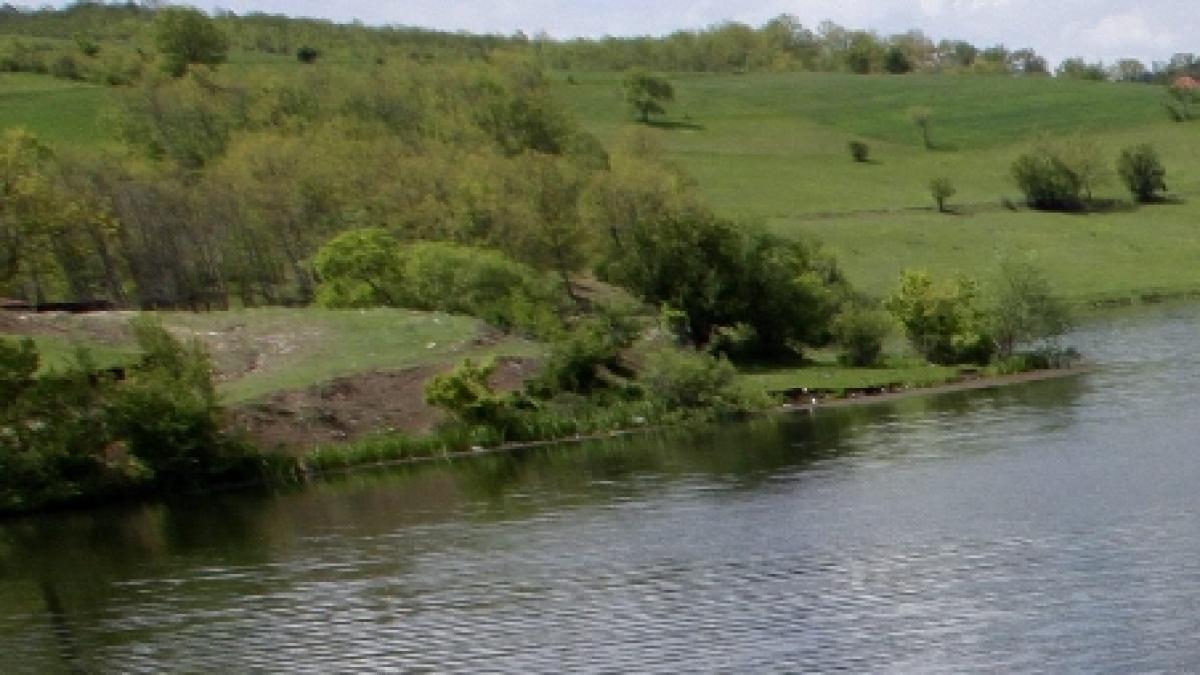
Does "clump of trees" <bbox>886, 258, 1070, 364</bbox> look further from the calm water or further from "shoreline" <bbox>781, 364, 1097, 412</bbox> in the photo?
the calm water

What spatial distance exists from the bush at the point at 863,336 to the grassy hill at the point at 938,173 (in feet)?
68.7

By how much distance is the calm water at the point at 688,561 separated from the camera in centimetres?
3447

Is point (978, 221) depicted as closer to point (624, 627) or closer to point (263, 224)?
point (263, 224)

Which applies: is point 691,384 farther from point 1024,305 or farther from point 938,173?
point 938,173

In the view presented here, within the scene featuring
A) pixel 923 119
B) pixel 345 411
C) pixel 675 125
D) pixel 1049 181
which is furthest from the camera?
pixel 675 125

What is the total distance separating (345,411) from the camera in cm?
7194

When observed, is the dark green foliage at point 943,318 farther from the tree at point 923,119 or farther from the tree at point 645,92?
the tree at point 645,92

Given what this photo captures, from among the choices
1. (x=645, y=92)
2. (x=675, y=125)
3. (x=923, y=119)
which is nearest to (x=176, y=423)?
(x=675, y=125)

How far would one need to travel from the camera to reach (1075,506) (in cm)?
4566

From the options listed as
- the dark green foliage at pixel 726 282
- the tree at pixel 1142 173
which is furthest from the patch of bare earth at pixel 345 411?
the tree at pixel 1142 173

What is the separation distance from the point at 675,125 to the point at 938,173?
34.9m

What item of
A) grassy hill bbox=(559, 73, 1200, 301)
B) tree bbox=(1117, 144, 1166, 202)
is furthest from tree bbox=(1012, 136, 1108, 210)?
grassy hill bbox=(559, 73, 1200, 301)

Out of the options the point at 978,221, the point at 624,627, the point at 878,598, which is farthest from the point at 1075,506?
the point at 978,221

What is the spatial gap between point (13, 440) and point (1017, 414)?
39158mm
